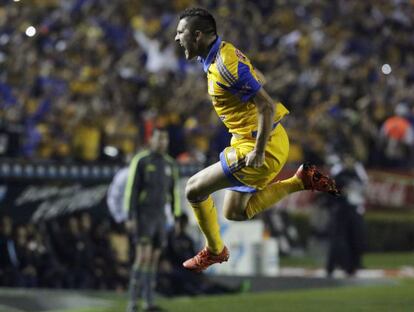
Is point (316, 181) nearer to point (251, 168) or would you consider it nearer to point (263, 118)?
point (251, 168)

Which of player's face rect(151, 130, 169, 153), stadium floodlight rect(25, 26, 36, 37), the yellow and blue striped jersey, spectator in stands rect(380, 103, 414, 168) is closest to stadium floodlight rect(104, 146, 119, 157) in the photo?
player's face rect(151, 130, 169, 153)

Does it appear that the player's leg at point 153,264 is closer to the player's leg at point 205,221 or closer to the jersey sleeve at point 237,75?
the player's leg at point 205,221

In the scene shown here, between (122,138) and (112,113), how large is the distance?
670mm

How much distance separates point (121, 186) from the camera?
1548 cm

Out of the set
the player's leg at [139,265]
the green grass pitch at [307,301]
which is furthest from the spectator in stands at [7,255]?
the player's leg at [139,265]

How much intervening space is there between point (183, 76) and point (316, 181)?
40.8ft

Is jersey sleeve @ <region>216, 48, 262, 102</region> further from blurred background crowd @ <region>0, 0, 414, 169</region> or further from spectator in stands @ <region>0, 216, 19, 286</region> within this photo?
blurred background crowd @ <region>0, 0, 414, 169</region>

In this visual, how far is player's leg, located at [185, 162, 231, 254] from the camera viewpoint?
906cm

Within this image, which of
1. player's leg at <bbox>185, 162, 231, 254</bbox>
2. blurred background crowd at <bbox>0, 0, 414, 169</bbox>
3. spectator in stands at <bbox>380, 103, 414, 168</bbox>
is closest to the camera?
player's leg at <bbox>185, 162, 231, 254</bbox>

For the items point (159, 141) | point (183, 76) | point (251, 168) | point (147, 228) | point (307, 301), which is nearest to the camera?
point (251, 168)

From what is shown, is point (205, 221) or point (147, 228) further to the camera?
point (147, 228)

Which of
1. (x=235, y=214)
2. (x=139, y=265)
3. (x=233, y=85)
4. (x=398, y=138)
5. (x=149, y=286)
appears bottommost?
(x=149, y=286)

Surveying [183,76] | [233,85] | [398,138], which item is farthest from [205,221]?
[398,138]

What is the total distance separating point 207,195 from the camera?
927 cm
